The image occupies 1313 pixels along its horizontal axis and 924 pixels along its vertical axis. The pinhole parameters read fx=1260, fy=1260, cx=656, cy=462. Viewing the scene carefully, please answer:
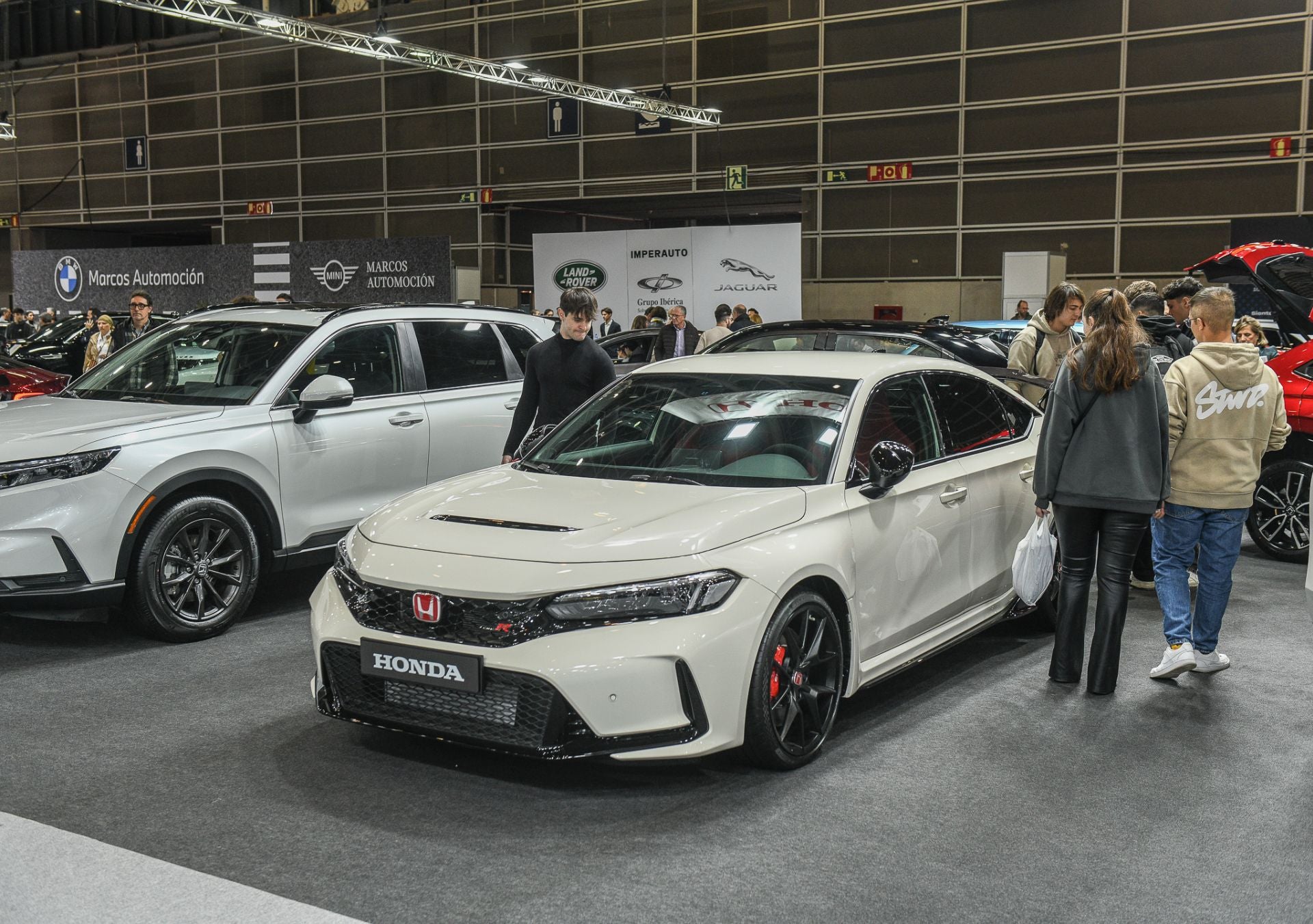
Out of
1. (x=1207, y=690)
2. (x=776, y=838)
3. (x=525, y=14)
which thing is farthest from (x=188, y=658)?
(x=525, y=14)

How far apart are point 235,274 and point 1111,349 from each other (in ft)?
65.1

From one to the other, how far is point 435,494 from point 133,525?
82.7 inches

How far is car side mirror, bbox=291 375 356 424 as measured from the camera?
6844 millimetres

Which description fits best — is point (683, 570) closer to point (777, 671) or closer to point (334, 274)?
point (777, 671)

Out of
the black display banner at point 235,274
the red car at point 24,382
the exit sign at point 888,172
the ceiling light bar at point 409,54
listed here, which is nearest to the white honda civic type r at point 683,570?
the red car at point 24,382

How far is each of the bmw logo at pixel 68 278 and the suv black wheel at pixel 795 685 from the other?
23.1 metres

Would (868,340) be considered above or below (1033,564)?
above

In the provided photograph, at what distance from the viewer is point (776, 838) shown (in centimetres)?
402

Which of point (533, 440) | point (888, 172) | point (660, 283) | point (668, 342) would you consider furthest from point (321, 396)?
point (888, 172)

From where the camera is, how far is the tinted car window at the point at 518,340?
332 inches

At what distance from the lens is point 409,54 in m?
23.7

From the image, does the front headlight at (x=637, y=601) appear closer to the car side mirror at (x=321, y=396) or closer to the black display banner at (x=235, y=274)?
the car side mirror at (x=321, y=396)

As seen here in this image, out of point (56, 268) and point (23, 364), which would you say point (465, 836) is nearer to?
point (23, 364)

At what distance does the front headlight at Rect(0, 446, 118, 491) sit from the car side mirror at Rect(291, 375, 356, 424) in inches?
41.3
